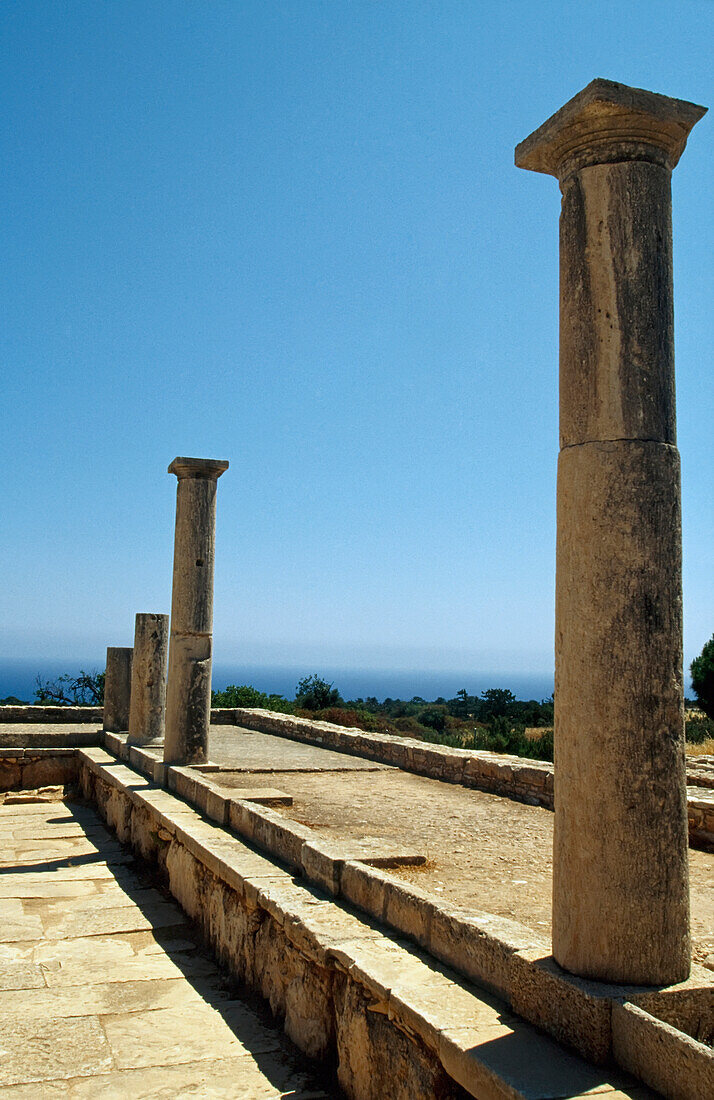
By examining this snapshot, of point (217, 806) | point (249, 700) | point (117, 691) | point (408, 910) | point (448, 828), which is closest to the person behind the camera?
point (408, 910)

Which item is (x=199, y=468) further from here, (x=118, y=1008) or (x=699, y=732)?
(x=699, y=732)

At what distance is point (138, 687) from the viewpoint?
1166 cm

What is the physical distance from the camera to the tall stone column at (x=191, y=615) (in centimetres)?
935

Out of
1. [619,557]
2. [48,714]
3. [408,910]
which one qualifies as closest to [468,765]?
[408,910]

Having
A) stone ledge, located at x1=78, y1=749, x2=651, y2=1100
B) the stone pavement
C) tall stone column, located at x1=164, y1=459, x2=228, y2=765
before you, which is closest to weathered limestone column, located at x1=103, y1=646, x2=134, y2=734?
tall stone column, located at x1=164, y1=459, x2=228, y2=765

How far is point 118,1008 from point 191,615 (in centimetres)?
480

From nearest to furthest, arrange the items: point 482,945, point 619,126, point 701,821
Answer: point 619,126, point 482,945, point 701,821

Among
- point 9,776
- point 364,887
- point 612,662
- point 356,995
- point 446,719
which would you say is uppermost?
point 612,662

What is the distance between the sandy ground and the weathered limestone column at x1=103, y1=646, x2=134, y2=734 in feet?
8.40

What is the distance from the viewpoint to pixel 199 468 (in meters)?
9.55

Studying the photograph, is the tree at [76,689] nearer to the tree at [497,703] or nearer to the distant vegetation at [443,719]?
the distant vegetation at [443,719]

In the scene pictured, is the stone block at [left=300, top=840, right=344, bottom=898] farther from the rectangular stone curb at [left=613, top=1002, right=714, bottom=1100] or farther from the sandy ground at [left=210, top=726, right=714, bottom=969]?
the rectangular stone curb at [left=613, top=1002, right=714, bottom=1100]

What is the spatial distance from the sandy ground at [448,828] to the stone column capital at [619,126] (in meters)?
3.25

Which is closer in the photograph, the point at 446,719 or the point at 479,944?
the point at 479,944
